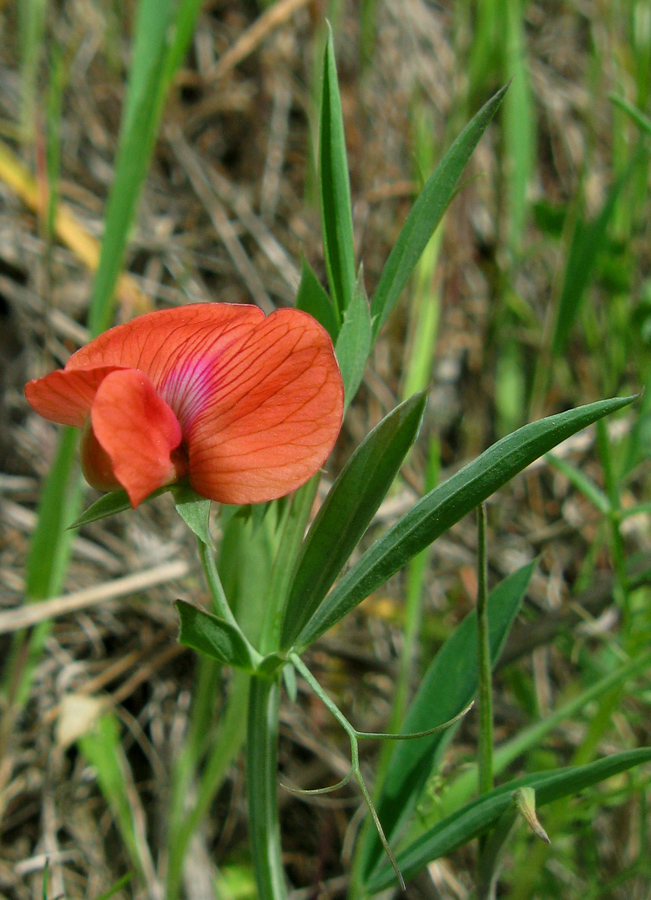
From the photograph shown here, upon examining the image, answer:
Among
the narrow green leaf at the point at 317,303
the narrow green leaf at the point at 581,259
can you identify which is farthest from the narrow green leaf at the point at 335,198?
the narrow green leaf at the point at 581,259

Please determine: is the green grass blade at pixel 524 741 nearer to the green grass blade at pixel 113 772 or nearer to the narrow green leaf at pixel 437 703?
the narrow green leaf at pixel 437 703

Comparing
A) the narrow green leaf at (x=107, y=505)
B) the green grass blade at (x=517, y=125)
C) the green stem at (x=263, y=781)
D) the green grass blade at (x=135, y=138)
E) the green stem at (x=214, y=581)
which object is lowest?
the green stem at (x=263, y=781)

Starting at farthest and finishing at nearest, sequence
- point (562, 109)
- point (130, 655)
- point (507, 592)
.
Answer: point (562, 109)
point (130, 655)
point (507, 592)

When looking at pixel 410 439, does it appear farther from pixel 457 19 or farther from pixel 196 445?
pixel 457 19

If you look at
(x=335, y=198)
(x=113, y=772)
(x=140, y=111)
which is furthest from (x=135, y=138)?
(x=113, y=772)

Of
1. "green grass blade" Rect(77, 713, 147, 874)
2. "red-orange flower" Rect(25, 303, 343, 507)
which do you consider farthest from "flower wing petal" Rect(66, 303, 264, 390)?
"green grass blade" Rect(77, 713, 147, 874)

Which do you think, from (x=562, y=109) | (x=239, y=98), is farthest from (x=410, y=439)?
(x=562, y=109)

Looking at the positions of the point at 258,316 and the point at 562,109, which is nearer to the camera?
the point at 258,316
